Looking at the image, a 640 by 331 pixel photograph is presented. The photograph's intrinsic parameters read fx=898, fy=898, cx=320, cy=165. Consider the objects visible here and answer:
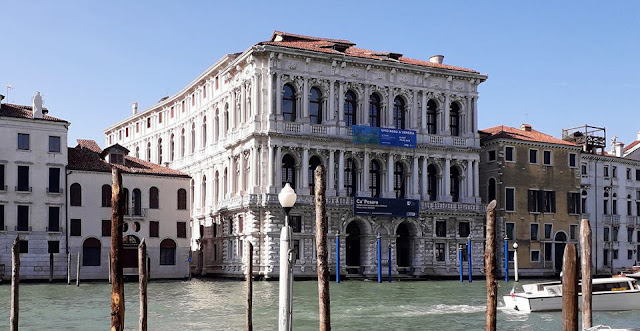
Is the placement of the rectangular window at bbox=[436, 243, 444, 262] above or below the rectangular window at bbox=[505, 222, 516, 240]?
below

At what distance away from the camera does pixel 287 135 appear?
45.9 m

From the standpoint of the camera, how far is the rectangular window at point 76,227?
139 ft

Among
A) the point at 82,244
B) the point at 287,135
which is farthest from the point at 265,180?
the point at 82,244

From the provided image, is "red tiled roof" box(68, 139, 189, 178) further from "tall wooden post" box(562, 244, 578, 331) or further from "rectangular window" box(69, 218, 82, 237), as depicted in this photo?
"tall wooden post" box(562, 244, 578, 331)

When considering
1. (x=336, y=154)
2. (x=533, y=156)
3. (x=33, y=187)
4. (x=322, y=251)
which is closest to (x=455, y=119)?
(x=533, y=156)

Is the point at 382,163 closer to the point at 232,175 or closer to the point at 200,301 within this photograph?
the point at 232,175

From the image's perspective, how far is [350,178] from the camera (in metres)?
48.4

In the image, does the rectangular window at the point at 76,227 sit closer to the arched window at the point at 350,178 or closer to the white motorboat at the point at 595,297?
the arched window at the point at 350,178

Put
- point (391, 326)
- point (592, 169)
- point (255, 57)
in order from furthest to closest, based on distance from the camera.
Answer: point (592, 169)
point (255, 57)
point (391, 326)

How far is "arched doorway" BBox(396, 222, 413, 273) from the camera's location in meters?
49.6

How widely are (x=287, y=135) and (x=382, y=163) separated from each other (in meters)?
6.07

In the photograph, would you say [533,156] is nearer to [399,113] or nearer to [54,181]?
[399,113]

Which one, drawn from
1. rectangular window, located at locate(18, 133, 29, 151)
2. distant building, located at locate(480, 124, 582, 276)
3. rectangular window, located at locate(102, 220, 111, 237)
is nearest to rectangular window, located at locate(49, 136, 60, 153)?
rectangular window, located at locate(18, 133, 29, 151)

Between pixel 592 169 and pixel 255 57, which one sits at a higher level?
pixel 255 57
